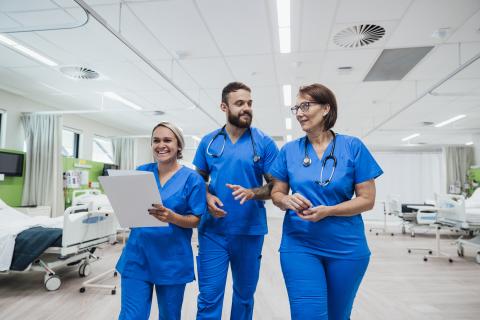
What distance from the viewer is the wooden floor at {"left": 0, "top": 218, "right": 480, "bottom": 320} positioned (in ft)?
8.92

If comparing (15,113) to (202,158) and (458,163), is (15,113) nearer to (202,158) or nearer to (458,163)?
(202,158)

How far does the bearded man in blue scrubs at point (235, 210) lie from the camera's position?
5.48 ft

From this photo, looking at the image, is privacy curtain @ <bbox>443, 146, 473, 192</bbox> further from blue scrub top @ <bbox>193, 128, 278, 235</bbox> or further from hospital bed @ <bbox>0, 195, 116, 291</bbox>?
blue scrub top @ <bbox>193, 128, 278, 235</bbox>

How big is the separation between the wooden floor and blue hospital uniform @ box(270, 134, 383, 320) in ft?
4.86

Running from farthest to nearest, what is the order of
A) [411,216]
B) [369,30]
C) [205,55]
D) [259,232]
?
[411,216] < [205,55] < [369,30] < [259,232]

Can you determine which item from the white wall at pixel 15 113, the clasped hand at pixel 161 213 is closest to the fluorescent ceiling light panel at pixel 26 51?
the white wall at pixel 15 113

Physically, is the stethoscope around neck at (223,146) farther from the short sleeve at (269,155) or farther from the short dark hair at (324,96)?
the short dark hair at (324,96)

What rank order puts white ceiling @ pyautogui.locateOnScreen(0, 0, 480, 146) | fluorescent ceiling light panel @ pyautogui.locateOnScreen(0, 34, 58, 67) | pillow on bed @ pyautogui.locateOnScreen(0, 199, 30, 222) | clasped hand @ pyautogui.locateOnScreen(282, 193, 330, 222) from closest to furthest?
clasped hand @ pyautogui.locateOnScreen(282, 193, 330, 222) < white ceiling @ pyautogui.locateOnScreen(0, 0, 480, 146) < fluorescent ceiling light panel @ pyautogui.locateOnScreen(0, 34, 58, 67) < pillow on bed @ pyautogui.locateOnScreen(0, 199, 30, 222)

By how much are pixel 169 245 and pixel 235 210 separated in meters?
0.40

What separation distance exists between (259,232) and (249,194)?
0.83 ft

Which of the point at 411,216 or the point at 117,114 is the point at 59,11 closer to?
the point at 117,114

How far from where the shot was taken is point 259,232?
1.77 meters

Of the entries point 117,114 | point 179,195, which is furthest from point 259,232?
point 117,114

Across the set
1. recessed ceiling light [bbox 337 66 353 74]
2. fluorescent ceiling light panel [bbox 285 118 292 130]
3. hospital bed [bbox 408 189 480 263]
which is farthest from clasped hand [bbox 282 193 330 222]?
fluorescent ceiling light panel [bbox 285 118 292 130]
